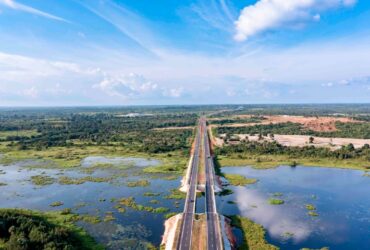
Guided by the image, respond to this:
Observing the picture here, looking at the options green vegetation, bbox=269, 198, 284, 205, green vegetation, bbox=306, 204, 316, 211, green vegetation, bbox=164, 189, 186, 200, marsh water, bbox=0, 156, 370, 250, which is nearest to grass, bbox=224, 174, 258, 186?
marsh water, bbox=0, 156, 370, 250

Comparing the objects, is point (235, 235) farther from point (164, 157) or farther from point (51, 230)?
point (164, 157)

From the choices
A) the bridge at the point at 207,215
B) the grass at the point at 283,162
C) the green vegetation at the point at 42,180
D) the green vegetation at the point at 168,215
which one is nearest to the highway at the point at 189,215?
the bridge at the point at 207,215

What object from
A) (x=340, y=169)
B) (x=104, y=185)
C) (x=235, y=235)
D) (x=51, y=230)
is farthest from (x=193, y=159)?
(x=51, y=230)

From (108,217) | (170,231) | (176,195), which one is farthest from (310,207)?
(108,217)

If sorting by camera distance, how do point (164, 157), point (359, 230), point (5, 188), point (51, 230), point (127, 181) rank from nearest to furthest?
point (51, 230) < point (359, 230) < point (5, 188) < point (127, 181) < point (164, 157)

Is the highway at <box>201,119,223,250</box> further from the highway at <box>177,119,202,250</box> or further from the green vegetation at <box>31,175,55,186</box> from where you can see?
the green vegetation at <box>31,175,55,186</box>

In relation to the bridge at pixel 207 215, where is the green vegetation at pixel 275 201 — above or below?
below

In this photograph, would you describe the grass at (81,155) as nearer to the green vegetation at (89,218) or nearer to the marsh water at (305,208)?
the marsh water at (305,208)
